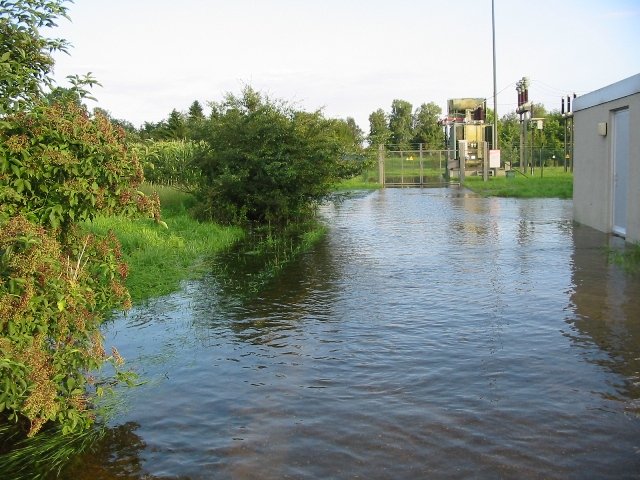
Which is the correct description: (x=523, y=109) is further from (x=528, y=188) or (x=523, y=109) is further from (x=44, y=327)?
(x=44, y=327)

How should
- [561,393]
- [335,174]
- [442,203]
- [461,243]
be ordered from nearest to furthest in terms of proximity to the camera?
[561,393], [461,243], [335,174], [442,203]

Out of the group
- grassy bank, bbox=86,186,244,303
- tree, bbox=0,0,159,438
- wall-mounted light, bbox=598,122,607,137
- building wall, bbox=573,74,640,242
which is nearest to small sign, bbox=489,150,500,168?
building wall, bbox=573,74,640,242

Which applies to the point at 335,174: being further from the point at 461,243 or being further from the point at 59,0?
the point at 59,0

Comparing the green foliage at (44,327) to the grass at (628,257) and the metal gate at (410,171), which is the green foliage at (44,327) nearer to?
the grass at (628,257)

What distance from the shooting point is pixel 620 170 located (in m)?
15.9

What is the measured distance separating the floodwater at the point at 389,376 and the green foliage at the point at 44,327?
20.1 inches

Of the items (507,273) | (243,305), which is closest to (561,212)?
(507,273)

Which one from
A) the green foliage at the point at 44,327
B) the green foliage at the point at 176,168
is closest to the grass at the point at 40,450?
the green foliage at the point at 44,327

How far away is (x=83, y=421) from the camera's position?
18.0 ft

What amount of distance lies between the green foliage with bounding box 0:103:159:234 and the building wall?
38.4 feet

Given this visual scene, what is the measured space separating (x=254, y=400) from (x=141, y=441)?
3.60ft

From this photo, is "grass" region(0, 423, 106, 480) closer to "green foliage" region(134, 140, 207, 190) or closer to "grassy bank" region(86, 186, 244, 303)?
"grassy bank" region(86, 186, 244, 303)

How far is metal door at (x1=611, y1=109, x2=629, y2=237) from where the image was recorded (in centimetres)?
1558

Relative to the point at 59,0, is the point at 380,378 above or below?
below
